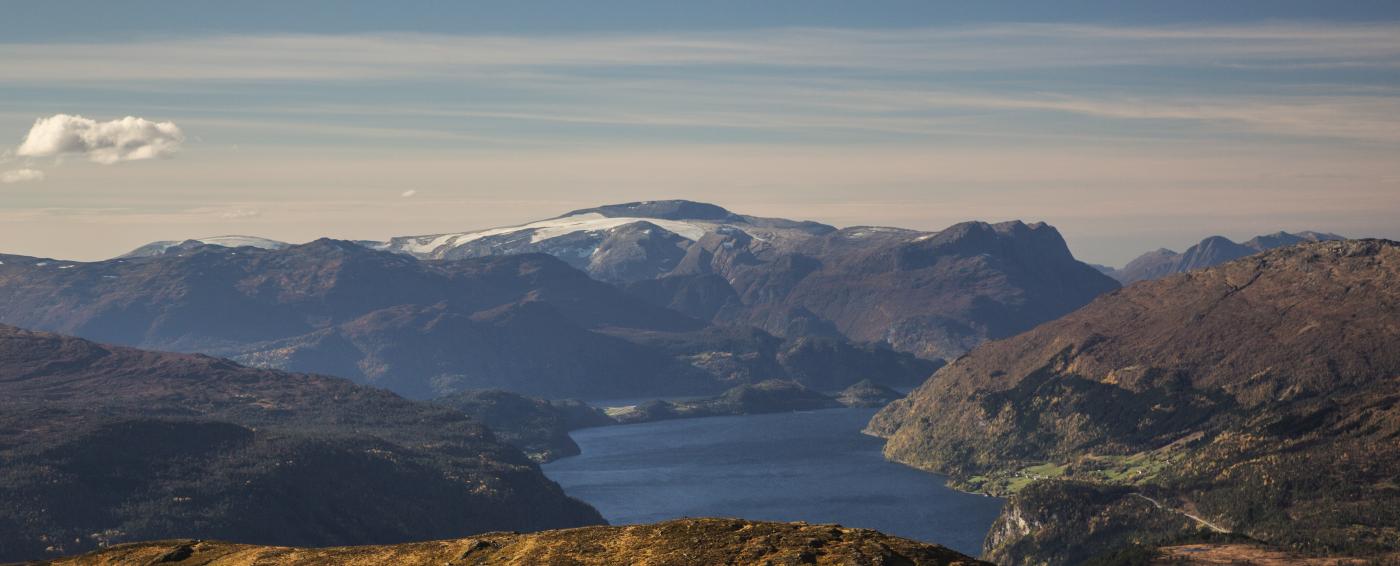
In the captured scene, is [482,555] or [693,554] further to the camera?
[482,555]

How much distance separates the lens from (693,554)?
431ft

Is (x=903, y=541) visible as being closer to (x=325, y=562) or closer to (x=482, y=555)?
(x=482, y=555)

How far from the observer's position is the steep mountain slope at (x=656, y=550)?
128 meters

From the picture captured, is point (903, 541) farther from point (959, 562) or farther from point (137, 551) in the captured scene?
point (137, 551)

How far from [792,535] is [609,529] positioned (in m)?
22.4

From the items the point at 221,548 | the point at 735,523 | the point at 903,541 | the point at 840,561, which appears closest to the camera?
the point at 840,561

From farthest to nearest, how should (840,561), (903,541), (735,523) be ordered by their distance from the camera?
(735,523), (903,541), (840,561)

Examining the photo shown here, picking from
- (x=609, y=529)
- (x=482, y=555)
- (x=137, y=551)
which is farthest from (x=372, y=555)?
(x=137, y=551)

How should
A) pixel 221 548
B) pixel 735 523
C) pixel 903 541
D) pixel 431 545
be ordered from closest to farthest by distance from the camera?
pixel 903 541, pixel 735 523, pixel 431 545, pixel 221 548

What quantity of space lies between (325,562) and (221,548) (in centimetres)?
2195

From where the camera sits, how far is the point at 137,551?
168375mm

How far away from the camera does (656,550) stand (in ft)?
439

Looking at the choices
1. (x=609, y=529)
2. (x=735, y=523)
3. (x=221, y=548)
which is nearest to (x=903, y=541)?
(x=735, y=523)

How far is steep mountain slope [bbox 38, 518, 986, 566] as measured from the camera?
127812mm
